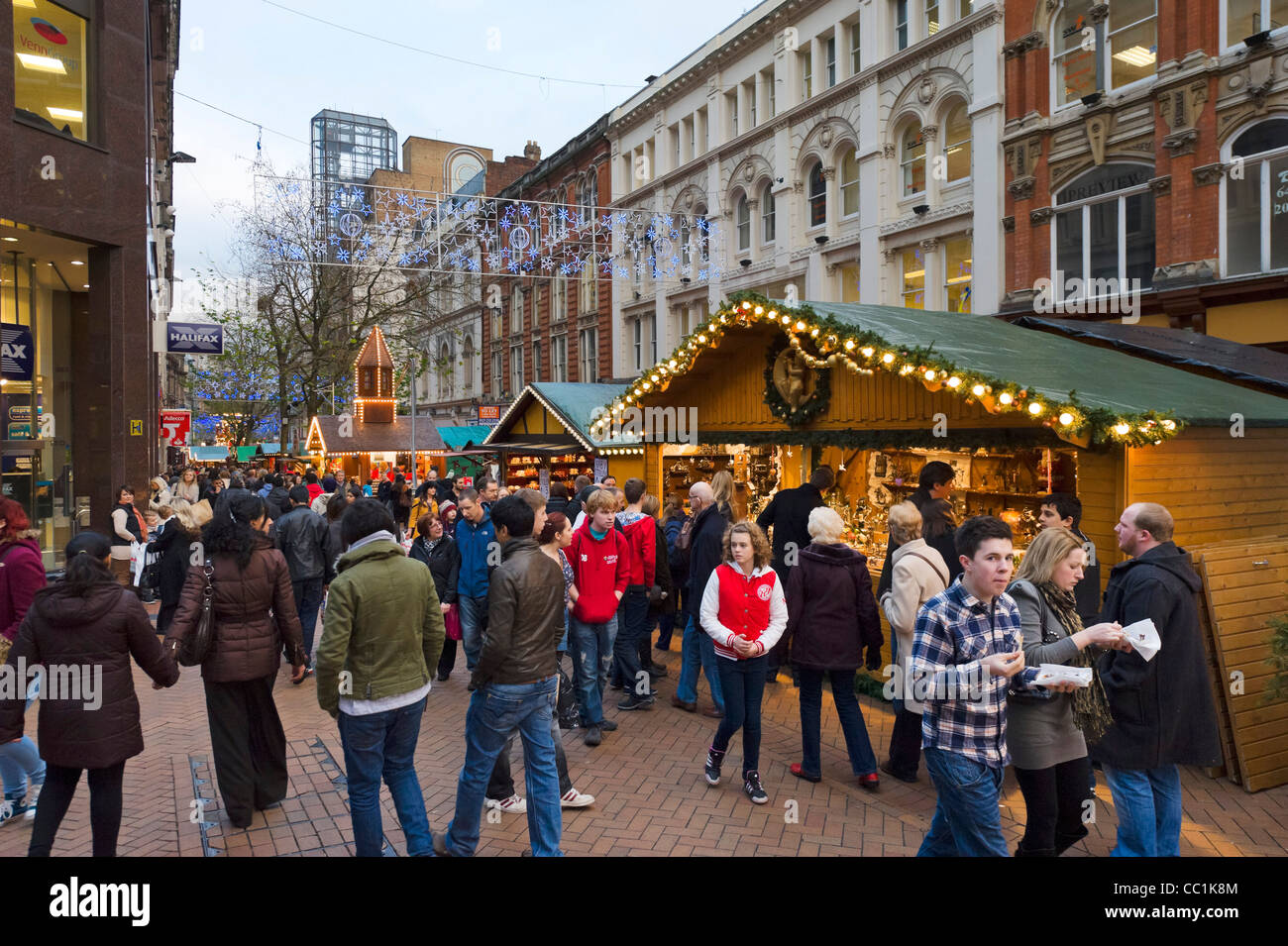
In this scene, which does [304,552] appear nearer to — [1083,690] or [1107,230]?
[1083,690]

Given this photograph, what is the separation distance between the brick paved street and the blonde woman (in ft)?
0.72

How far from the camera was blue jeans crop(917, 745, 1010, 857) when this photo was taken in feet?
11.8

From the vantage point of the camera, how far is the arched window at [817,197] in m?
22.9

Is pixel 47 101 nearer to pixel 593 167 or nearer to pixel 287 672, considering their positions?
pixel 287 672

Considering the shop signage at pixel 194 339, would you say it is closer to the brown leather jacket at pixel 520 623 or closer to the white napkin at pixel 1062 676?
the brown leather jacket at pixel 520 623

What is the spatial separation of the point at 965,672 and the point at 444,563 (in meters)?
5.30

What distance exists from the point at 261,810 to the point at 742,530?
3529 millimetres

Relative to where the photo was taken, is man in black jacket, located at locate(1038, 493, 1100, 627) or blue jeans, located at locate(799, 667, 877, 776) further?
man in black jacket, located at locate(1038, 493, 1100, 627)

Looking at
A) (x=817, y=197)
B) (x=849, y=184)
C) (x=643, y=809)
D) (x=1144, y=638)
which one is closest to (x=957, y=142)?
(x=849, y=184)

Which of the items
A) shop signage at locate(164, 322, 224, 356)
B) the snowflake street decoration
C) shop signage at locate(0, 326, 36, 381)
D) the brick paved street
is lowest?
the brick paved street

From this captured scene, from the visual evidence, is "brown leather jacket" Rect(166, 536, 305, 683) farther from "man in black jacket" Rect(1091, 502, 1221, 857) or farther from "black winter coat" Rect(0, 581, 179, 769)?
"man in black jacket" Rect(1091, 502, 1221, 857)

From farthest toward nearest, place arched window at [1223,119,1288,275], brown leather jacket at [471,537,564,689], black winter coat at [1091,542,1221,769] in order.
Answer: arched window at [1223,119,1288,275] < brown leather jacket at [471,537,564,689] < black winter coat at [1091,542,1221,769]

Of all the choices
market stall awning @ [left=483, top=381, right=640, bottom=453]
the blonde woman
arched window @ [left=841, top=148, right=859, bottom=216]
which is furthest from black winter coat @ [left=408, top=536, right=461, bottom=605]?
arched window @ [left=841, top=148, right=859, bottom=216]

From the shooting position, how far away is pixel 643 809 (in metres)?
5.37
